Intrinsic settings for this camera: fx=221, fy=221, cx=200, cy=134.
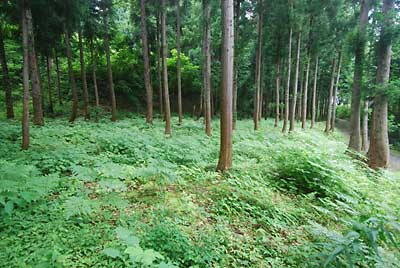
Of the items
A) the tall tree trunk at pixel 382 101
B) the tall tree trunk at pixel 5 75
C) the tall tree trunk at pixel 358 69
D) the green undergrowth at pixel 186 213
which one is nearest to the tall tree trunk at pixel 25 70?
the green undergrowth at pixel 186 213

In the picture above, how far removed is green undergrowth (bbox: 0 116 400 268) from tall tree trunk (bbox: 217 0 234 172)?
47 centimetres

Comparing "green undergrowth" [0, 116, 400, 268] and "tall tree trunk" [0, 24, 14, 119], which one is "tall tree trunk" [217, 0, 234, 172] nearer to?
"green undergrowth" [0, 116, 400, 268]

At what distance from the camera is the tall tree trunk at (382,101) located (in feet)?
22.3

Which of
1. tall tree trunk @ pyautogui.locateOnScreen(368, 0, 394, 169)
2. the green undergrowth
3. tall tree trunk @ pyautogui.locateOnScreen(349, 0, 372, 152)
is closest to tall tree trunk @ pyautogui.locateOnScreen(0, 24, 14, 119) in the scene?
the green undergrowth

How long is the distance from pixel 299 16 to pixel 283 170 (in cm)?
1057

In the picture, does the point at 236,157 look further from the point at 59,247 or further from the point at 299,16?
the point at 299,16

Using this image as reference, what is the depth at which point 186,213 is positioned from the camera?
3523mm

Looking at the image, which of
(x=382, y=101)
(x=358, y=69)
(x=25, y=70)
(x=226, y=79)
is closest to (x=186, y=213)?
(x=226, y=79)

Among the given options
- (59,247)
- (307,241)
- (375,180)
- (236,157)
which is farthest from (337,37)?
(59,247)

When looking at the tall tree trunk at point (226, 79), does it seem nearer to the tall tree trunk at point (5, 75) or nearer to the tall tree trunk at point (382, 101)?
the tall tree trunk at point (382, 101)

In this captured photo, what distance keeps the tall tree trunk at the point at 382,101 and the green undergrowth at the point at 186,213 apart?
60.2 inches

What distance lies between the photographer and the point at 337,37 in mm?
14125

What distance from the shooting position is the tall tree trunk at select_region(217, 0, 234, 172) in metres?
4.98

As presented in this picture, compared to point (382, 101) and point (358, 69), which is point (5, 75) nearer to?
point (358, 69)
